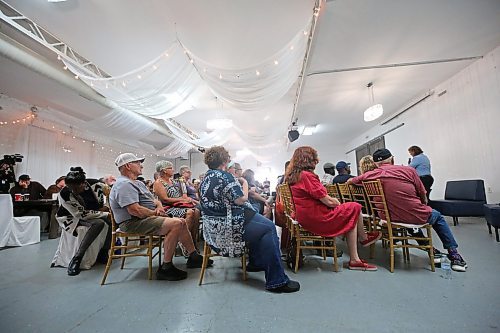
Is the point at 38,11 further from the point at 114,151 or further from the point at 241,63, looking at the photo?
the point at 114,151

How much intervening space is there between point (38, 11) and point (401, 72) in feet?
20.4

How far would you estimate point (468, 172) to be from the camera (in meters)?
4.62

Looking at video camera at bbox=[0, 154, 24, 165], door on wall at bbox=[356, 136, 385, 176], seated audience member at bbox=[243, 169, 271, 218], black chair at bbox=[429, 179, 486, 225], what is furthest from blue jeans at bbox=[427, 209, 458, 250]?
video camera at bbox=[0, 154, 24, 165]

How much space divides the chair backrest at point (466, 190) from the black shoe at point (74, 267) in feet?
20.3

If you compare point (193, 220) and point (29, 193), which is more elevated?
point (29, 193)

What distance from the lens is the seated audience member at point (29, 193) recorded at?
4.29 meters

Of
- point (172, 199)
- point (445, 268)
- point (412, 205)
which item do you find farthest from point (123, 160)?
point (445, 268)

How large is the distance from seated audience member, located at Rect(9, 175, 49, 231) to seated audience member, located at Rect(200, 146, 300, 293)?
4.70 metres

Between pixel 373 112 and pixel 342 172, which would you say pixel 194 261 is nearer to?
pixel 342 172

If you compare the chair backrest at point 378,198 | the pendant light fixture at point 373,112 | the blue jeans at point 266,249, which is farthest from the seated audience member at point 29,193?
the pendant light fixture at point 373,112

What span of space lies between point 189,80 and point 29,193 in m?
4.43

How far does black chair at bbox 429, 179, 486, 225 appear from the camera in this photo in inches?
154

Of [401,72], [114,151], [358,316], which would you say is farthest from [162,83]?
[114,151]

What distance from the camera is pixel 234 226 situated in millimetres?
1746
